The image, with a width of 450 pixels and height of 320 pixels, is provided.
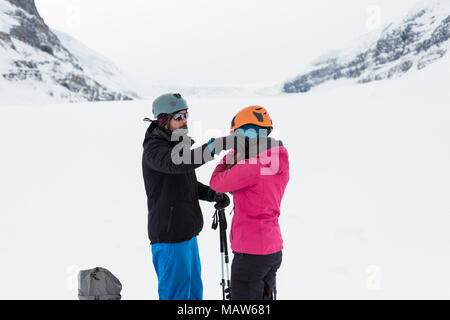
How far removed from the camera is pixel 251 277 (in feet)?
9.23

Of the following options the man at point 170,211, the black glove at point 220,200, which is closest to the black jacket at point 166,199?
the man at point 170,211

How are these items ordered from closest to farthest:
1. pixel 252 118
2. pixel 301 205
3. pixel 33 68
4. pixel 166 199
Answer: pixel 252 118 < pixel 166 199 < pixel 301 205 < pixel 33 68

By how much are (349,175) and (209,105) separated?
389 inches

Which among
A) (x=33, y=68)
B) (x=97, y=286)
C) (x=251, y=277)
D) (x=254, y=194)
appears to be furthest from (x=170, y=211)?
(x=33, y=68)

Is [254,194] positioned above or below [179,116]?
below

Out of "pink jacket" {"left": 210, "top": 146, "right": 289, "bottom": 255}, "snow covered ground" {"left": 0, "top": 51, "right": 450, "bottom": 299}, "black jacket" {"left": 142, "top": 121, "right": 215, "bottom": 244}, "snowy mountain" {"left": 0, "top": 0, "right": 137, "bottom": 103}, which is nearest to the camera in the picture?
"pink jacket" {"left": 210, "top": 146, "right": 289, "bottom": 255}

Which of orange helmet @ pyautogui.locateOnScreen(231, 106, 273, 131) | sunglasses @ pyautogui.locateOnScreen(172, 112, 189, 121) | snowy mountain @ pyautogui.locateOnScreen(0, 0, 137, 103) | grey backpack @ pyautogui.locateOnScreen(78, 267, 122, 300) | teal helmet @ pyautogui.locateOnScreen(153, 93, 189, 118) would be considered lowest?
grey backpack @ pyautogui.locateOnScreen(78, 267, 122, 300)

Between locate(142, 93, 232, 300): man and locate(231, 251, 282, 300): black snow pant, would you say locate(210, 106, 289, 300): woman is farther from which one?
locate(142, 93, 232, 300): man

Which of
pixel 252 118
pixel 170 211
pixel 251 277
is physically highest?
pixel 252 118

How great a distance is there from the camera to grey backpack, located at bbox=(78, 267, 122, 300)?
127 inches

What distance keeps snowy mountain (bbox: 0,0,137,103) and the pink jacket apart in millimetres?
64610

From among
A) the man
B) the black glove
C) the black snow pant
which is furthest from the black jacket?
the black snow pant

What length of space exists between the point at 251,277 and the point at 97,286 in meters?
1.46

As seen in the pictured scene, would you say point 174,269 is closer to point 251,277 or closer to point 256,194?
point 251,277
